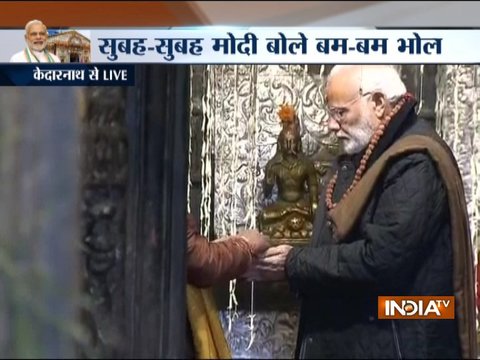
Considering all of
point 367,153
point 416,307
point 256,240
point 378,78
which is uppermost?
point 378,78

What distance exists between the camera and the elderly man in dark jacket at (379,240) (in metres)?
1.42

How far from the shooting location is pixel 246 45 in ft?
4.80

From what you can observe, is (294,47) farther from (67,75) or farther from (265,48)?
(67,75)

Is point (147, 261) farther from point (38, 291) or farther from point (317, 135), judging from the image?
point (317, 135)

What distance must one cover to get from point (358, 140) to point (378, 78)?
11cm

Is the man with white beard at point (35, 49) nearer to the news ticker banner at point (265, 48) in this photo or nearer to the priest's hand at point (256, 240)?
the news ticker banner at point (265, 48)

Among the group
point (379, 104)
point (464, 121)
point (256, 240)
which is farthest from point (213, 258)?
point (464, 121)

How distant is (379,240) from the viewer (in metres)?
1.42

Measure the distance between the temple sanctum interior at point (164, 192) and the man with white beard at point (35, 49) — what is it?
0.10 m

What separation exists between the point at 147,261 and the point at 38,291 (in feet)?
0.65

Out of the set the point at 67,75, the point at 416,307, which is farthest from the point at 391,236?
the point at 67,75

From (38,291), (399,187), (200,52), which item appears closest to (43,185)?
(38,291)

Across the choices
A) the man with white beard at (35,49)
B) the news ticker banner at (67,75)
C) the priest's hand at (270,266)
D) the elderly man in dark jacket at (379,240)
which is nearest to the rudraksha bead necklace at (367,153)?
the elderly man in dark jacket at (379,240)

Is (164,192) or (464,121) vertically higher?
(464,121)
